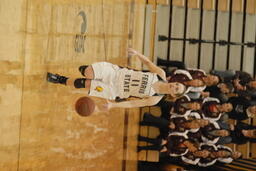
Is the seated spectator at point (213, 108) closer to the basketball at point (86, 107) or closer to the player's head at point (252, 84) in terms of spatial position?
the player's head at point (252, 84)

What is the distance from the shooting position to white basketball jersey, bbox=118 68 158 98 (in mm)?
3996

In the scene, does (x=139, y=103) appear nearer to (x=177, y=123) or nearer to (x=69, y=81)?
(x=69, y=81)

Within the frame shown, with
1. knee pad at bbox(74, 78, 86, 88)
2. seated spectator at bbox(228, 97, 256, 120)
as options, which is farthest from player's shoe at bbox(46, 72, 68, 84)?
seated spectator at bbox(228, 97, 256, 120)

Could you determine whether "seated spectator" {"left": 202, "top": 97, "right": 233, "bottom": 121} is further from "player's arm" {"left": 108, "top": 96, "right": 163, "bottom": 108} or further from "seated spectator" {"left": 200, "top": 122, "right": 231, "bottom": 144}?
"player's arm" {"left": 108, "top": 96, "right": 163, "bottom": 108}

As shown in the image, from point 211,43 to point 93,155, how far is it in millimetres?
2758

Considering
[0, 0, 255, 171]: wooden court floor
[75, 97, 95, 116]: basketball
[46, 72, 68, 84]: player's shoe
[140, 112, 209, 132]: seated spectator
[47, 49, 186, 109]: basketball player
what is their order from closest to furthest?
[75, 97, 95, 116]: basketball
[0, 0, 255, 171]: wooden court floor
[47, 49, 186, 109]: basketball player
[46, 72, 68, 84]: player's shoe
[140, 112, 209, 132]: seated spectator

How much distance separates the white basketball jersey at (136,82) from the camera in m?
4.00

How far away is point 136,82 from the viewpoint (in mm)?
4027

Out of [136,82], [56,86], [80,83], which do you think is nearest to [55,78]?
[56,86]

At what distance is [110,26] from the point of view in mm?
4742

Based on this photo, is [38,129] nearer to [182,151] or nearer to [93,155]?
[93,155]

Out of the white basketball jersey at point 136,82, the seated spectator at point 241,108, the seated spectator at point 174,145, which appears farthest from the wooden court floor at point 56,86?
the seated spectator at point 241,108

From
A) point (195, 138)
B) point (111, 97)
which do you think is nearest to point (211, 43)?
point (195, 138)

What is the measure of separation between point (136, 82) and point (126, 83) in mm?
117
